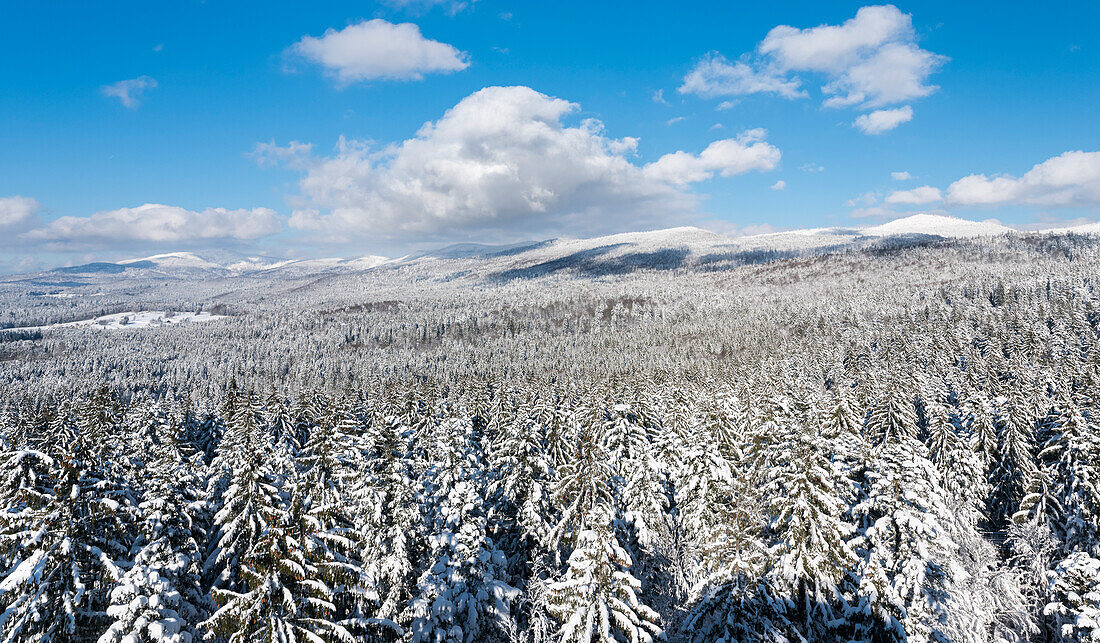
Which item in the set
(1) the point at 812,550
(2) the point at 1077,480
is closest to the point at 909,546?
(1) the point at 812,550

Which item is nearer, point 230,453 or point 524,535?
point 524,535

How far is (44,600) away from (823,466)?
84.1 feet

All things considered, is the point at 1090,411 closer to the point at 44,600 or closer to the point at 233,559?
the point at 233,559

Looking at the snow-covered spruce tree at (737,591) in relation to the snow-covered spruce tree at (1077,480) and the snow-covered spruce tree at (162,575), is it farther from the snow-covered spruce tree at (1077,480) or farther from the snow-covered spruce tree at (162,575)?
the snow-covered spruce tree at (1077,480)

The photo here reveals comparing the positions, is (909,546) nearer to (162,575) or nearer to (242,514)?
(242,514)

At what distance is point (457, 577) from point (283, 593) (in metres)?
8.63

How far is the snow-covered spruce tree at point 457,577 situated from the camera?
1961 cm

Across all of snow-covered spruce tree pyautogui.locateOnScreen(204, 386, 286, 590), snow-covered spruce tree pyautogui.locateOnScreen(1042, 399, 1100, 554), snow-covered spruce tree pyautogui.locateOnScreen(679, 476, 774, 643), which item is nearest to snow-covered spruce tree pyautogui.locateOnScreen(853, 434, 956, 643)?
snow-covered spruce tree pyautogui.locateOnScreen(679, 476, 774, 643)

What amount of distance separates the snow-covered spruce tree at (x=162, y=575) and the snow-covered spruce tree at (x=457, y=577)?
7914 mm

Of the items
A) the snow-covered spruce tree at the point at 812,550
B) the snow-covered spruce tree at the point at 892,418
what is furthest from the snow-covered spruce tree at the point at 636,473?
the snow-covered spruce tree at the point at 892,418

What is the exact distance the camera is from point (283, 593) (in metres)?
13.6

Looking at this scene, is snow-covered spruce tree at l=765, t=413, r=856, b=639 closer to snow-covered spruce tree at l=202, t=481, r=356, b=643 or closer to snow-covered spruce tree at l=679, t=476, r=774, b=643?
snow-covered spruce tree at l=679, t=476, r=774, b=643

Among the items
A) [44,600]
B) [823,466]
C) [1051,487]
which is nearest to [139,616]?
[44,600]

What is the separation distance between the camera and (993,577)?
27.4 metres
